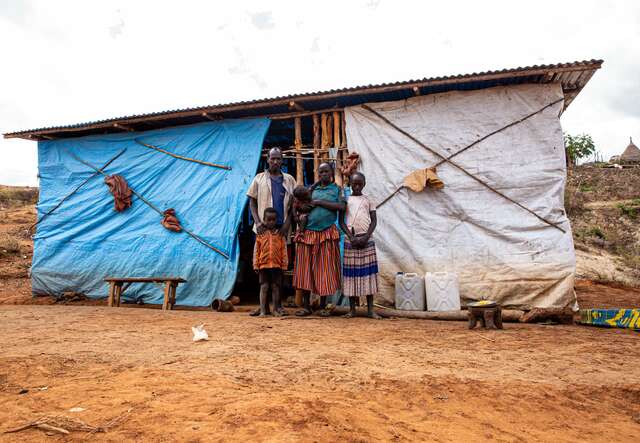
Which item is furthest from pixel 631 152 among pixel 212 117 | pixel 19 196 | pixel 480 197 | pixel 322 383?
pixel 19 196

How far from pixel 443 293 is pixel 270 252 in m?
2.13

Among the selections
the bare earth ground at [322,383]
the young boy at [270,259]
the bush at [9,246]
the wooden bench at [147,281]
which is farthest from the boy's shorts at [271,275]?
the bush at [9,246]

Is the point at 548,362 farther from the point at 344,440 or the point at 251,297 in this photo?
the point at 251,297

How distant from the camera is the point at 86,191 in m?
7.07

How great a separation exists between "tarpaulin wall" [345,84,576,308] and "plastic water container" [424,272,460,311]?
1.14 ft

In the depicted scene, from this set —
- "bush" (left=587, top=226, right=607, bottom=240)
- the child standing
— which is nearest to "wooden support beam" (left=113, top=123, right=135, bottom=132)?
the child standing

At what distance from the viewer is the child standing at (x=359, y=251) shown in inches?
184

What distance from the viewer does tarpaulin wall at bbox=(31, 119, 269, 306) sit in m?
6.17

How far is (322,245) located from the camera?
4.86 m

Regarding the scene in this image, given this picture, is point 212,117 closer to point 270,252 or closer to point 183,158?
point 183,158

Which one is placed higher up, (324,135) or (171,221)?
(324,135)

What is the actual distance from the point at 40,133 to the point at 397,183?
6.18 metres

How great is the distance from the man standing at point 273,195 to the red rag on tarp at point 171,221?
6.11 ft

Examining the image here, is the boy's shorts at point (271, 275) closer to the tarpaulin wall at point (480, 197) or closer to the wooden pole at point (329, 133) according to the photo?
the tarpaulin wall at point (480, 197)
